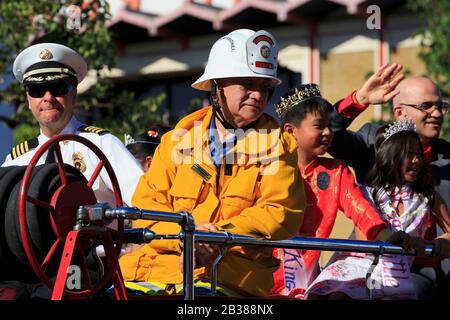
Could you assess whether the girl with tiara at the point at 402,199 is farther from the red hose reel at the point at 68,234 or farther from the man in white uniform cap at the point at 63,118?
the red hose reel at the point at 68,234

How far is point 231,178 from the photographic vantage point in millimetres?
6188

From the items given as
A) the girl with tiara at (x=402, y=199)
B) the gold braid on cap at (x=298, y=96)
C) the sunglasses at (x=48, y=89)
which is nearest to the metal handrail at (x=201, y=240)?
the girl with tiara at (x=402, y=199)

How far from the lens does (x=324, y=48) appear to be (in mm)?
21984

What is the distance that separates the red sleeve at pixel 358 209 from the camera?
7246 millimetres

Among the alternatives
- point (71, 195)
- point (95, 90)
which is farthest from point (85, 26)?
point (71, 195)

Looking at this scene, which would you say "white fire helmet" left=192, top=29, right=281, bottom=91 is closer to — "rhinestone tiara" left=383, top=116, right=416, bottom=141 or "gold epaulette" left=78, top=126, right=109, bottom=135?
"gold epaulette" left=78, top=126, right=109, bottom=135

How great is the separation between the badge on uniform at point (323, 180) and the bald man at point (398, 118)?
574mm

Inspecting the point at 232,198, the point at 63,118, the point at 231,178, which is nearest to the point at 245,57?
the point at 231,178

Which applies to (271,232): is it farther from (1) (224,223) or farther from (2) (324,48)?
(2) (324,48)

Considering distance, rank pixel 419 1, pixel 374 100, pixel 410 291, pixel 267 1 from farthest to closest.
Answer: pixel 267 1 → pixel 419 1 → pixel 374 100 → pixel 410 291

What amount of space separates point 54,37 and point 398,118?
24.3 feet

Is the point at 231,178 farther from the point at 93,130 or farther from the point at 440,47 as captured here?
the point at 440,47

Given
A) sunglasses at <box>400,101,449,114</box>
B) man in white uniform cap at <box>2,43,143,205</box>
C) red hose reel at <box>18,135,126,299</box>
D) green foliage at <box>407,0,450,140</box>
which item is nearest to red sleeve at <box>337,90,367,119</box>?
sunglasses at <box>400,101,449,114</box>
